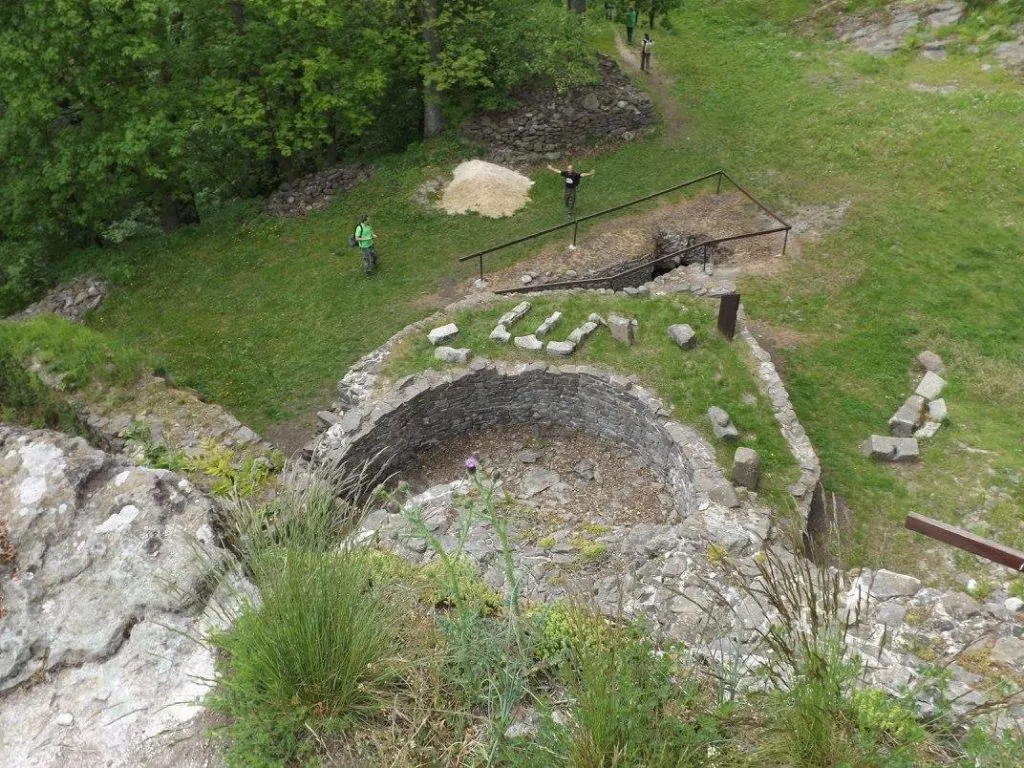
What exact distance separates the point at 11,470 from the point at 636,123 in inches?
707

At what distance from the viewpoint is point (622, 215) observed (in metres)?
17.1

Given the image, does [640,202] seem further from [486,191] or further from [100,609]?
[100,609]

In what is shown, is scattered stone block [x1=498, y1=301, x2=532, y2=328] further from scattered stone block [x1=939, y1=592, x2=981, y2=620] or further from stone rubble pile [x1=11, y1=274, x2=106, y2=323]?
stone rubble pile [x1=11, y1=274, x2=106, y2=323]

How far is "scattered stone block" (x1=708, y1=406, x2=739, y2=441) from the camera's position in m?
9.75

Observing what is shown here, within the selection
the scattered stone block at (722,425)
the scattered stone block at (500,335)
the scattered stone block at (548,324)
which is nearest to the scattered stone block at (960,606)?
the scattered stone block at (722,425)

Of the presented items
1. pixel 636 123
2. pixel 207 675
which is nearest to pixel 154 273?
pixel 636 123

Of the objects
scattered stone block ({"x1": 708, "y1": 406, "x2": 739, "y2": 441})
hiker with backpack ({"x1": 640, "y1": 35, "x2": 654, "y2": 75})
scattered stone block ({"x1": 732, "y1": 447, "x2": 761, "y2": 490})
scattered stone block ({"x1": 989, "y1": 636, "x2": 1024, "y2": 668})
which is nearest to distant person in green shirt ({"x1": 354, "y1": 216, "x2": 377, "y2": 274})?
scattered stone block ({"x1": 708, "y1": 406, "x2": 739, "y2": 441})

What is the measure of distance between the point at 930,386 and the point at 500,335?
7.15m

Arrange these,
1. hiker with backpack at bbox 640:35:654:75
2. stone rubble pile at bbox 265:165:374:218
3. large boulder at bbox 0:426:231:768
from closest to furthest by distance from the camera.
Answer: large boulder at bbox 0:426:231:768, stone rubble pile at bbox 265:165:374:218, hiker with backpack at bbox 640:35:654:75

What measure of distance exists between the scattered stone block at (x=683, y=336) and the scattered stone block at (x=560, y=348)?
1.67 m

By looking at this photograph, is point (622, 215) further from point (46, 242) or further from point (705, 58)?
point (46, 242)

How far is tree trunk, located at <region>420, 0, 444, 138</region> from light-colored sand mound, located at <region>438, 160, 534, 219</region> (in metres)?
1.99

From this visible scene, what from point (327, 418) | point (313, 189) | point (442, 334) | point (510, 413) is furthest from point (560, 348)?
point (313, 189)

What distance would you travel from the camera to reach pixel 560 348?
11445 mm
